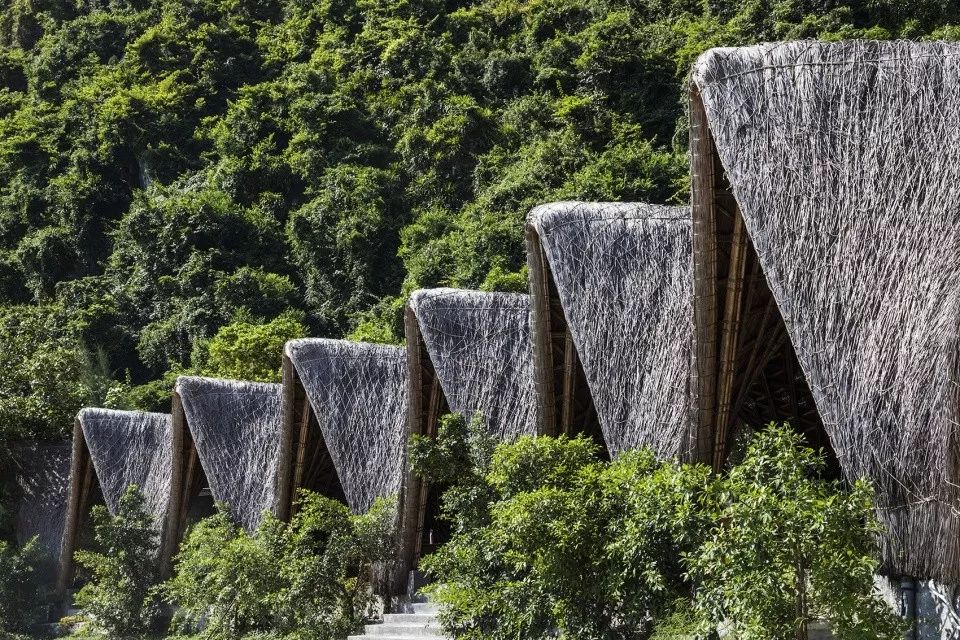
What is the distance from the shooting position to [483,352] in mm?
13250

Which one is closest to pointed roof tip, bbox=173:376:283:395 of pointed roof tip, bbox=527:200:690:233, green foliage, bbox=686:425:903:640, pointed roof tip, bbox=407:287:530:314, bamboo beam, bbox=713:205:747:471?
pointed roof tip, bbox=407:287:530:314

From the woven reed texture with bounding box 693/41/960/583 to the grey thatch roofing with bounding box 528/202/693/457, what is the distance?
216 centimetres

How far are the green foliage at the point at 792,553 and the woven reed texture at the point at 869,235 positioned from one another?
1.64ft

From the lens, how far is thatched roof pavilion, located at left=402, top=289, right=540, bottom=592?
1299 cm

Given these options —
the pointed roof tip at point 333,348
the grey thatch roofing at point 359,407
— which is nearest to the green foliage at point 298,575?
the grey thatch roofing at point 359,407

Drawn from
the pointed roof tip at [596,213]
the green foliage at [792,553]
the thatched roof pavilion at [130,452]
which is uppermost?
the pointed roof tip at [596,213]

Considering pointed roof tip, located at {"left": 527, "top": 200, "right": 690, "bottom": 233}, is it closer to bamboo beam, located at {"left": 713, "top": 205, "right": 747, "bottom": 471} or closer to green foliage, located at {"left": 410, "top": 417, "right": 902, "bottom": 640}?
bamboo beam, located at {"left": 713, "top": 205, "right": 747, "bottom": 471}

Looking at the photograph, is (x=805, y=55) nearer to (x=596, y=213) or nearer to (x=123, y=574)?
(x=596, y=213)

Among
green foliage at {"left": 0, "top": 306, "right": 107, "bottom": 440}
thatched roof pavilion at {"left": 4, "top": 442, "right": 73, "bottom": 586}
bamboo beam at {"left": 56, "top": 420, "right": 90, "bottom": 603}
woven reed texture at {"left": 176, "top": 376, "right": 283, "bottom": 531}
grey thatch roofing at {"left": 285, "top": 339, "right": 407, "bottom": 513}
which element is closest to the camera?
grey thatch roofing at {"left": 285, "top": 339, "right": 407, "bottom": 513}

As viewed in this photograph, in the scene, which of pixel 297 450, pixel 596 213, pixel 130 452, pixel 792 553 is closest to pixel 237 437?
pixel 297 450

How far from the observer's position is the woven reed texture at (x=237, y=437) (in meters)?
16.4

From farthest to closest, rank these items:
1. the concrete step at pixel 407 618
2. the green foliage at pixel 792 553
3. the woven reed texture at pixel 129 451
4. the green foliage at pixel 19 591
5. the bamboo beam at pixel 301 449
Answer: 1. the green foliage at pixel 19 591
2. the woven reed texture at pixel 129 451
3. the bamboo beam at pixel 301 449
4. the concrete step at pixel 407 618
5. the green foliage at pixel 792 553

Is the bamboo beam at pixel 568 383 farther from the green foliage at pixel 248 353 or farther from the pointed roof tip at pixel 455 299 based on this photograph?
the green foliage at pixel 248 353

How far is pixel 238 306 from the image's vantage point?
28.7 m
